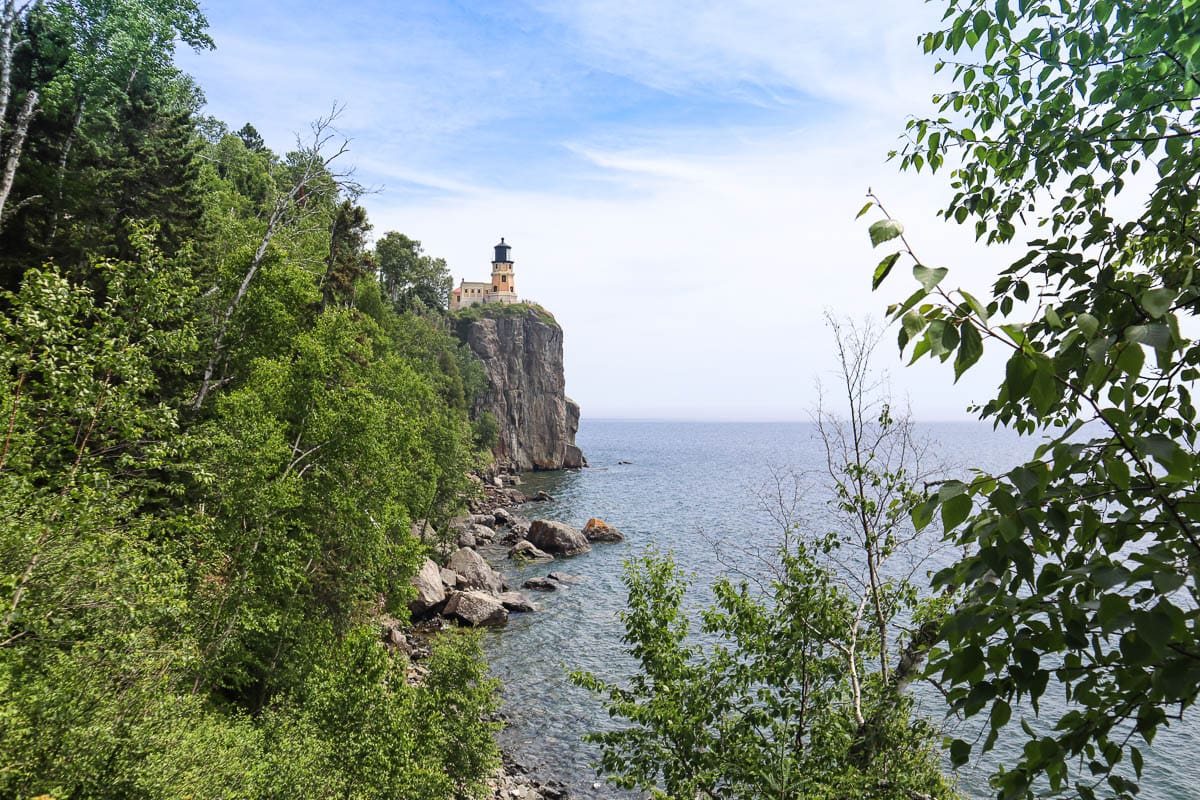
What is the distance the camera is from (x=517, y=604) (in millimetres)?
34906

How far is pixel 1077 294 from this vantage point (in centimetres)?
285

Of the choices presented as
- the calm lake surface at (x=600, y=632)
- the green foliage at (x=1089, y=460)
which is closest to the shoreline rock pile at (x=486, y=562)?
the calm lake surface at (x=600, y=632)

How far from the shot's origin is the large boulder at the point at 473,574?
36.5m

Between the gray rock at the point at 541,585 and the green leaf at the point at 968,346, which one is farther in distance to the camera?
the gray rock at the point at 541,585

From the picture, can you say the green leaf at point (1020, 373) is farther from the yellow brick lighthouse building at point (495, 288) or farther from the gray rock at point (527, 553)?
the yellow brick lighthouse building at point (495, 288)

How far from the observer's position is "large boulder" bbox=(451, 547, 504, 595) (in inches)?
1438

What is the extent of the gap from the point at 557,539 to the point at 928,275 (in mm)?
47471

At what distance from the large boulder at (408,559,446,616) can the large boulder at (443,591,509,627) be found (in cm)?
69

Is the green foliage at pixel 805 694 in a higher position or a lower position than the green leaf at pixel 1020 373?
lower

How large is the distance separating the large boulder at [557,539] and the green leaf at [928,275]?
46.8 meters

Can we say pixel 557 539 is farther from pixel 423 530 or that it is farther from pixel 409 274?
pixel 409 274

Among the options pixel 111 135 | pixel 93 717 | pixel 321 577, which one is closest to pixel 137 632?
pixel 93 717

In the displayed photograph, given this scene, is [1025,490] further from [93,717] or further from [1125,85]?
[93,717]

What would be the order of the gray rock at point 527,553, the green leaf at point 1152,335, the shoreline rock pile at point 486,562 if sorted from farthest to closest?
the gray rock at point 527,553 < the shoreline rock pile at point 486,562 < the green leaf at point 1152,335
